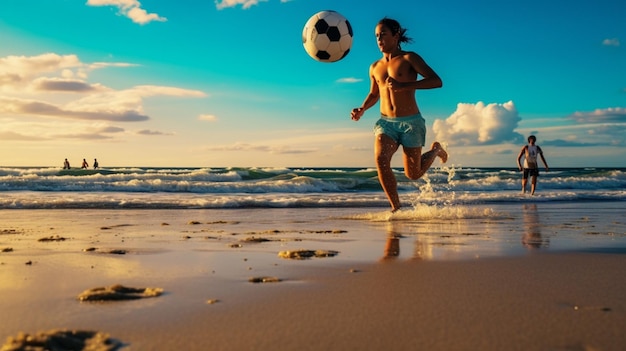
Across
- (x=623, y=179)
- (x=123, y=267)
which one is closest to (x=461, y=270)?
(x=123, y=267)

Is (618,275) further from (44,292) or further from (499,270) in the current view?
(44,292)

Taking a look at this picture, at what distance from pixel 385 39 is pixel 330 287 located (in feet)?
14.2

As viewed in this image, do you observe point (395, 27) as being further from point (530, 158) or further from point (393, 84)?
point (530, 158)

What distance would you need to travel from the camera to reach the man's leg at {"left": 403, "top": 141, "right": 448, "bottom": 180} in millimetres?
6645

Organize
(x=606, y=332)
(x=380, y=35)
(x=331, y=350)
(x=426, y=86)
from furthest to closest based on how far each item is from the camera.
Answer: (x=380, y=35) → (x=426, y=86) → (x=606, y=332) → (x=331, y=350)

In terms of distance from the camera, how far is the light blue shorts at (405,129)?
21.0ft

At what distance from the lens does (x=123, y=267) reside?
330 centimetres

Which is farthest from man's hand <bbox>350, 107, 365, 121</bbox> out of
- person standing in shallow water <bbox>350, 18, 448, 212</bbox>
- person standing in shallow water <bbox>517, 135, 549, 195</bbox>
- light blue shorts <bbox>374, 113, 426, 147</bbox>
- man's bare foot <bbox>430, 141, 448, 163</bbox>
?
person standing in shallow water <bbox>517, 135, 549, 195</bbox>

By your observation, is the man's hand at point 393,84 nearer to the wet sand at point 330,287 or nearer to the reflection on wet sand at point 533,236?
the wet sand at point 330,287

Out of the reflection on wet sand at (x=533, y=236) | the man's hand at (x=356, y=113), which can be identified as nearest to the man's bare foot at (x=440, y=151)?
the man's hand at (x=356, y=113)

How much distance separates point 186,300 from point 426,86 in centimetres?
423

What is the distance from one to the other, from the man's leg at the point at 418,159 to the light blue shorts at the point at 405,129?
14 centimetres

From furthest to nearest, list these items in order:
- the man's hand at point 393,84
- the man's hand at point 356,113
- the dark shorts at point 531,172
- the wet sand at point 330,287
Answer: the dark shorts at point 531,172 < the man's hand at point 356,113 < the man's hand at point 393,84 < the wet sand at point 330,287

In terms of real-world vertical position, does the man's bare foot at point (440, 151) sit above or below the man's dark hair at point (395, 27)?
below
